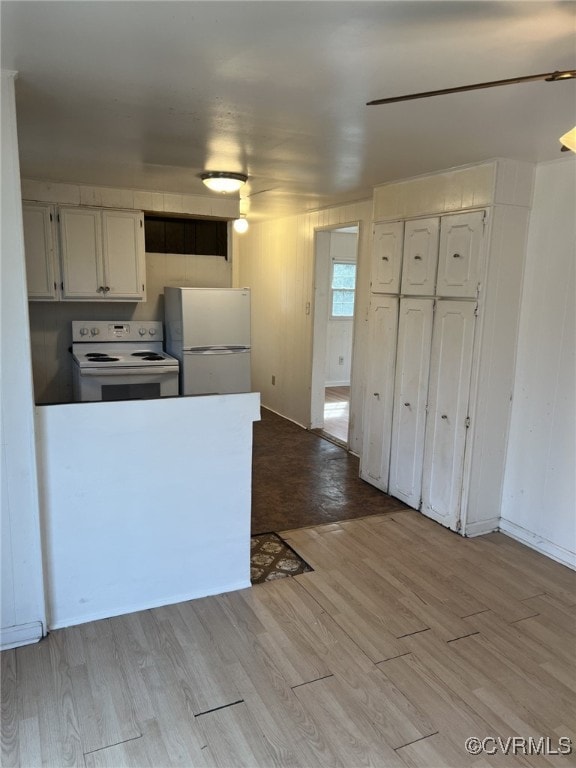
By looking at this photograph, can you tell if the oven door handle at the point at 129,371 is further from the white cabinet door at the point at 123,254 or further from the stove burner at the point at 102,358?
the white cabinet door at the point at 123,254

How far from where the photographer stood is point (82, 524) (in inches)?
96.7

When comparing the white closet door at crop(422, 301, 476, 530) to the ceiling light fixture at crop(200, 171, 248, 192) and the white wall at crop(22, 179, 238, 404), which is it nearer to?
the ceiling light fixture at crop(200, 171, 248, 192)

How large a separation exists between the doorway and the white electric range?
5.46 feet

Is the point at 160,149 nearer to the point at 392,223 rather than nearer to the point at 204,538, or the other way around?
the point at 392,223

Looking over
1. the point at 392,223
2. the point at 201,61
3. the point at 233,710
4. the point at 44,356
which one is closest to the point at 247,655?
the point at 233,710

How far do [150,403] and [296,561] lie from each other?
4.31ft

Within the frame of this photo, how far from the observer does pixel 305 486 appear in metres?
4.25

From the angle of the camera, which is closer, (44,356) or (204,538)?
(204,538)

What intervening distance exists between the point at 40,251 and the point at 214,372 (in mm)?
1671

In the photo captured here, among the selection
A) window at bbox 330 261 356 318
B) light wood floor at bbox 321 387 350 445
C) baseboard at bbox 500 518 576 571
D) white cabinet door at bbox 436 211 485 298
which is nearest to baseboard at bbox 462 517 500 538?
baseboard at bbox 500 518 576 571

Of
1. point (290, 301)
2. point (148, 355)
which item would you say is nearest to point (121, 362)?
point (148, 355)

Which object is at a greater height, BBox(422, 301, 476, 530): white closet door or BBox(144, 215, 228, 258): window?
BBox(144, 215, 228, 258): window

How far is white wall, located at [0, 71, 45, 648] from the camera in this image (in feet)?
6.65

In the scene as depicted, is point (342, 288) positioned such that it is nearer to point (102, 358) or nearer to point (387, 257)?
point (387, 257)
